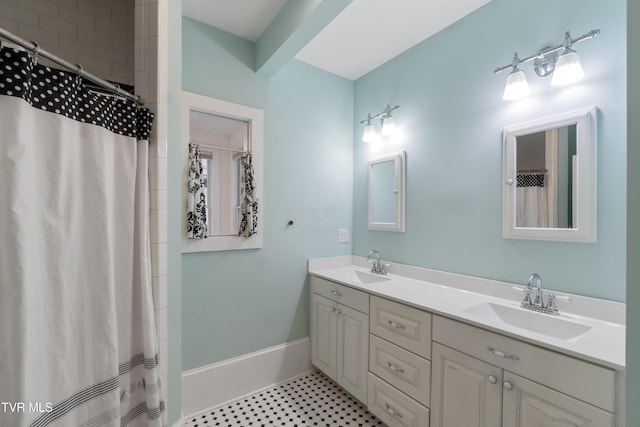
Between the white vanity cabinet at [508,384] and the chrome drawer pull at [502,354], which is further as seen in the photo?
the chrome drawer pull at [502,354]

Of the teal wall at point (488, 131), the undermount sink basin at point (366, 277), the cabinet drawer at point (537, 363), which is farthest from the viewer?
the undermount sink basin at point (366, 277)

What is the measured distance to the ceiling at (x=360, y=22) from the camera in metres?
1.66

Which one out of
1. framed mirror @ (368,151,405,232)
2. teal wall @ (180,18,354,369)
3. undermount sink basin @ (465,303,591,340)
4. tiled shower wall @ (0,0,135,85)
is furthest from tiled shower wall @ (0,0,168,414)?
framed mirror @ (368,151,405,232)

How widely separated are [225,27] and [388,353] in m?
2.41

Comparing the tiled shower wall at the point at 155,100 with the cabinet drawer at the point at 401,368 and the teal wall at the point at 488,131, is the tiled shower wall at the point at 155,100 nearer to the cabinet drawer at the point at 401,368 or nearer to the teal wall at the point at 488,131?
the cabinet drawer at the point at 401,368

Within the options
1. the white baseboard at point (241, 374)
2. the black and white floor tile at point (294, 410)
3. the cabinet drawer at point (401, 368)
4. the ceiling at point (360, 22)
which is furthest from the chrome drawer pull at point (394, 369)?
the ceiling at point (360, 22)

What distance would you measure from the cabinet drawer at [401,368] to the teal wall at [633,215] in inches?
34.9

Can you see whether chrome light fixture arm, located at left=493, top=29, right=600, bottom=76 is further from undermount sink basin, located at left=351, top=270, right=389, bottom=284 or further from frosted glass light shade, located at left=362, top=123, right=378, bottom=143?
undermount sink basin, located at left=351, top=270, right=389, bottom=284

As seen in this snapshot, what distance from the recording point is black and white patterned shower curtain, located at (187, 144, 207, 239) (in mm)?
1744

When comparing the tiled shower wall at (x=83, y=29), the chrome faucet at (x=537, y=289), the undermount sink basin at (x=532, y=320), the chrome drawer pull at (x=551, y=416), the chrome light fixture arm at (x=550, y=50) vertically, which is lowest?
the chrome drawer pull at (x=551, y=416)

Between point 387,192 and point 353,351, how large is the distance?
1.23 m

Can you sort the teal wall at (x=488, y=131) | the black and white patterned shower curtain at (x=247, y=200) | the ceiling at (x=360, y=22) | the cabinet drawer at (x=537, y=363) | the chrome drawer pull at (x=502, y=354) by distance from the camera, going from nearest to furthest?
1. the cabinet drawer at (x=537, y=363)
2. the chrome drawer pull at (x=502, y=354)
3. the teal wall at (x=488, y=131)
4. the ceiling at (x=360, y=22)
5. the black and white patterned shower curtain at (x=247, y=200)

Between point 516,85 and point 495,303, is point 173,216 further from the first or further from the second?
point 516,85

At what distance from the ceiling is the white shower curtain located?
1.16 meters
